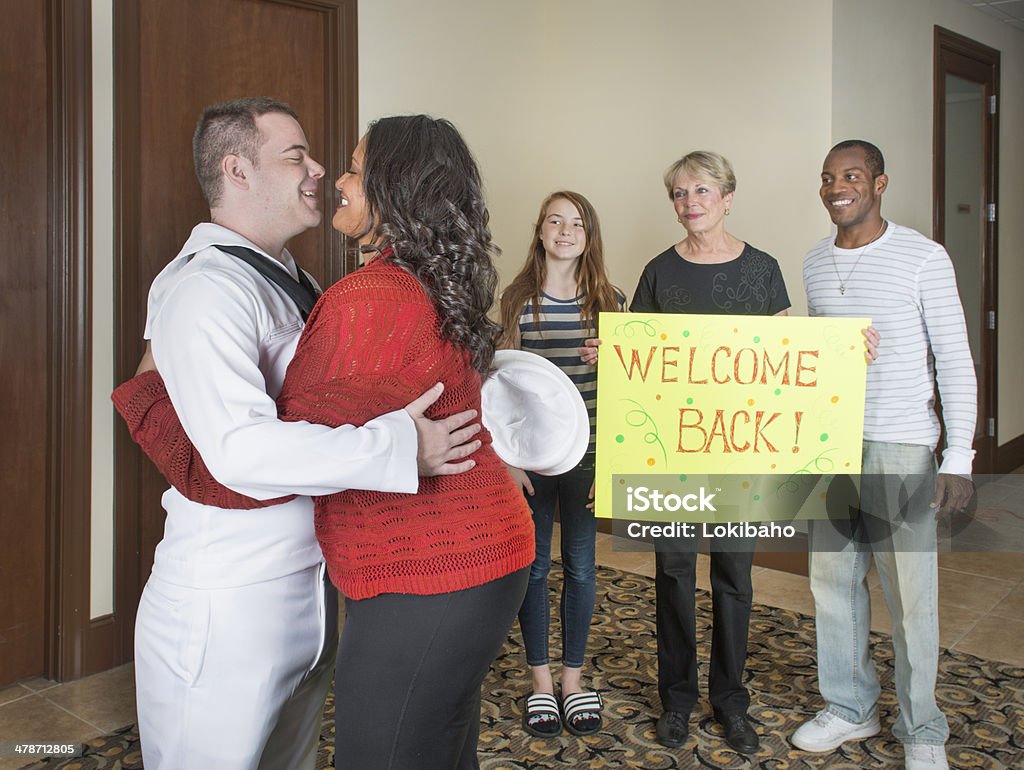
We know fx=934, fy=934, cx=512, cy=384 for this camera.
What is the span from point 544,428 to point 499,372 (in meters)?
0.12

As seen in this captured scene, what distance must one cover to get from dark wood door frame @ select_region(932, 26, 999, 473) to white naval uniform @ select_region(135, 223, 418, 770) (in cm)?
420

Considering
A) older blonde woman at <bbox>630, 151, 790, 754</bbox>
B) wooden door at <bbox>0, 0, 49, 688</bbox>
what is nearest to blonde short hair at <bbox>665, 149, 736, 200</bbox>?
older blonde woman at <bbox>630, 151, 790, 754</bbox>

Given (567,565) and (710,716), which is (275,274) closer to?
(567,565)

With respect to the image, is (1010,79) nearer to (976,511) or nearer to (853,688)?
(976,511)

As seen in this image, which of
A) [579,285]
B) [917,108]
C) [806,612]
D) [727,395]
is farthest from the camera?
[917,108]

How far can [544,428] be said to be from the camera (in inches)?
59.1

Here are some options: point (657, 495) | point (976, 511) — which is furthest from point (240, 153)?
point (976, 511)

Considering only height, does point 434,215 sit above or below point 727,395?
above

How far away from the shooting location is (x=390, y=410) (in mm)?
1260

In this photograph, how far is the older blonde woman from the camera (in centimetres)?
251

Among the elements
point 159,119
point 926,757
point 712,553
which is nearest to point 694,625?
point 712,553

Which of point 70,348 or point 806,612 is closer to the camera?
point 70,348

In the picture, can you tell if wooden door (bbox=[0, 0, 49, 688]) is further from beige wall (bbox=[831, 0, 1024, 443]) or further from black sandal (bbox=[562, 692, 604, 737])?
beige wall (bbox=[831, 0, 1024, 443])

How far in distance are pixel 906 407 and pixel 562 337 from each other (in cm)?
93
